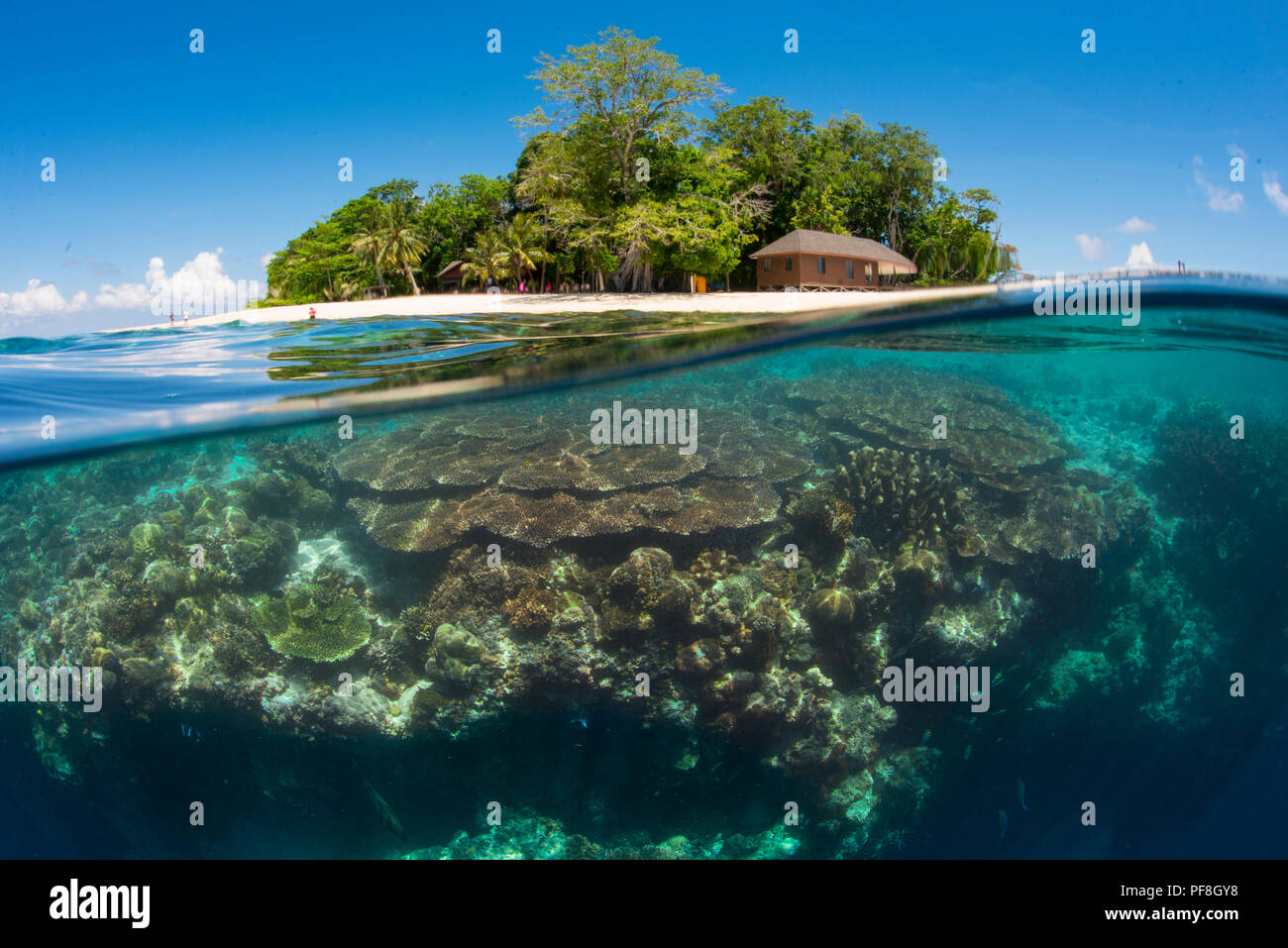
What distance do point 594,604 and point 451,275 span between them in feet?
121

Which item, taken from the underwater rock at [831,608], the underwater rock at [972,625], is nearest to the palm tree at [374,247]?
the underwater rock at [831,608]

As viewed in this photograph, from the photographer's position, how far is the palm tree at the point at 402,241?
3881cm

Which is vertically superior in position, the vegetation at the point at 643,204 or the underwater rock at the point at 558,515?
the vegetation at the point at 643,204

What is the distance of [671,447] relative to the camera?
31.6ft

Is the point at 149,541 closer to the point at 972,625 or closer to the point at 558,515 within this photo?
the point at 558,515

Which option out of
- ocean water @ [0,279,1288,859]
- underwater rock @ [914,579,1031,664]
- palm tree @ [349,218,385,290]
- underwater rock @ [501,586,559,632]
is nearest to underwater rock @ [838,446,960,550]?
ocean water @ [0,279,1288,859]

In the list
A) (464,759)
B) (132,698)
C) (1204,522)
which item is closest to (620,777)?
(464,759)

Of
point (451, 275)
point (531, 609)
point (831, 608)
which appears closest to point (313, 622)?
point (531, 609)

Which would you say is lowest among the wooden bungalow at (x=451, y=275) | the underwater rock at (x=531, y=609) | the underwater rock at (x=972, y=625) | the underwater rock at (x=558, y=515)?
the underwater rock at (x=972, y=625)

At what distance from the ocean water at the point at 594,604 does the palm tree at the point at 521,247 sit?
22.8 m

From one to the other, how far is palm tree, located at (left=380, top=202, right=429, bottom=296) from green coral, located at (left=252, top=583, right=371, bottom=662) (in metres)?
34.0

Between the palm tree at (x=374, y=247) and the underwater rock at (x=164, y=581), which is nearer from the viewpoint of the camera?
the underwater rock at (x=164, y=581)

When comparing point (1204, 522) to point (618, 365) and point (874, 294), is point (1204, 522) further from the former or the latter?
point (618, 365)

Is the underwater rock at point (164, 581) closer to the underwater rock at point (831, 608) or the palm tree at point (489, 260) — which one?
the underwater rock at point (831, 608)
